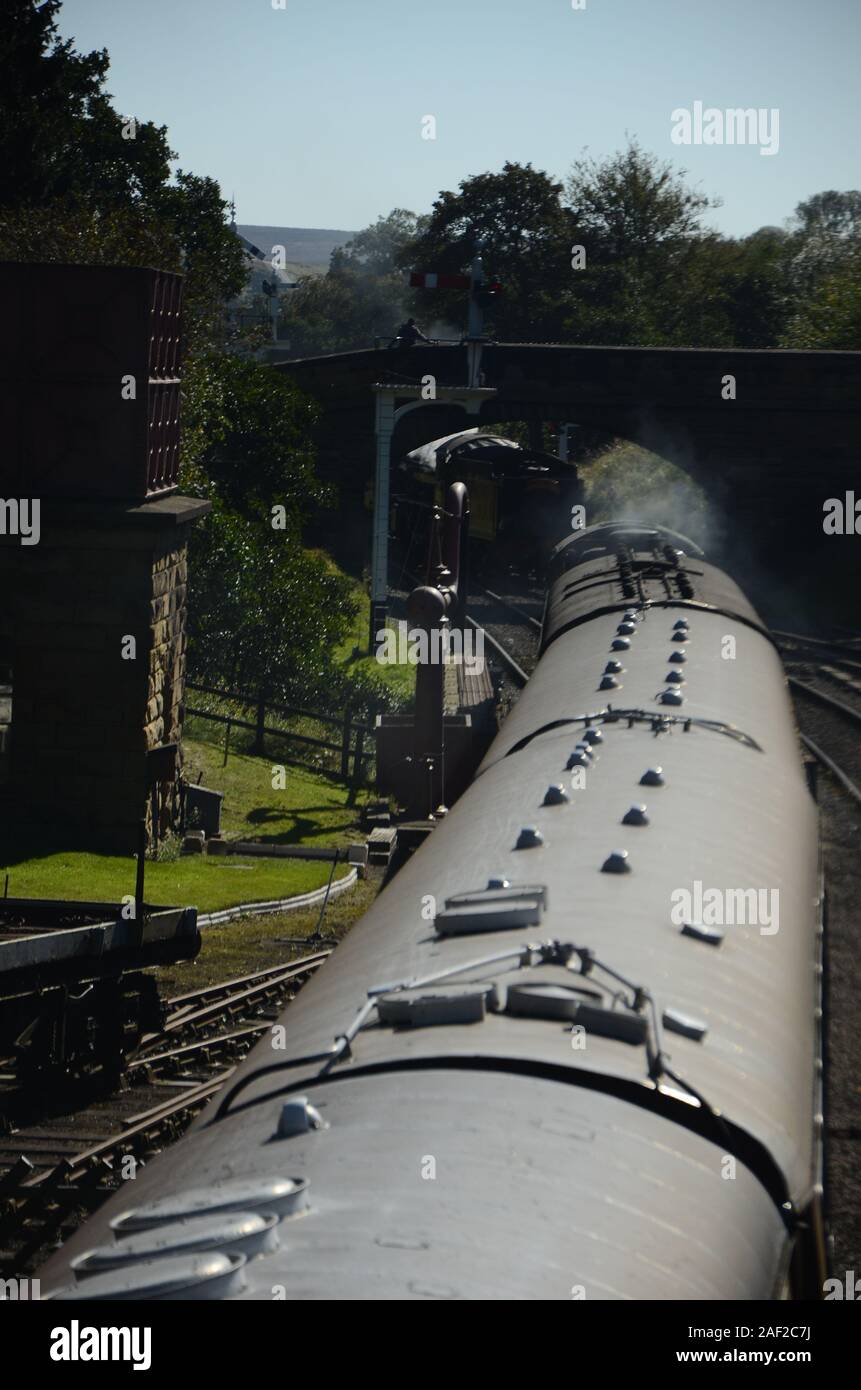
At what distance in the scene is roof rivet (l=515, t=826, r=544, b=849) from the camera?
721cm

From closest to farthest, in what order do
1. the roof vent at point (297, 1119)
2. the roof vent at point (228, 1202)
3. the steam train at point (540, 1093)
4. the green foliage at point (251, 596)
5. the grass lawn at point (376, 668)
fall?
1. the steam train at point (540, 1093)
2. the roof vent at point (228, 1202)
3. the roof vent at point (297, 1119)
4. the green foliage at point (251, 596)
5. the grass lawn at point (376, 668)

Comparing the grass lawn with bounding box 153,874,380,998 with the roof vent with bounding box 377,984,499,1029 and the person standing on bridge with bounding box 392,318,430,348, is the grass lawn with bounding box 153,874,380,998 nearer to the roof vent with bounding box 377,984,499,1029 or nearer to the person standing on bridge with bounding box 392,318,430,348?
the roof vent with bounding box 377,984,499,1029

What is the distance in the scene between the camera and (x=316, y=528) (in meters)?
51.5

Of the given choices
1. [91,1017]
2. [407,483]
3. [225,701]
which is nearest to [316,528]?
[407,483]

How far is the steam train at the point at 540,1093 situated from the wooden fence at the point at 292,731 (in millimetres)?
19041

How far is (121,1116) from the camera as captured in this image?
1131 centimetres

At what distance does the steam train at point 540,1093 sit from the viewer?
3678 millimetres

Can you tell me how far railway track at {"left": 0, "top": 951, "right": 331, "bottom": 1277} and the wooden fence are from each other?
40.1ft

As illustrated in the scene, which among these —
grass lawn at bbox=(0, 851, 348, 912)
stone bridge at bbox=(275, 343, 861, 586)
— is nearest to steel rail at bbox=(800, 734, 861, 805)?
grass lawn at bbox=(0, 851, 348, 912)

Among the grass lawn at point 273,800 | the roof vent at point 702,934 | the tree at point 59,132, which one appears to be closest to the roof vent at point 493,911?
the roof vent at point 702,934

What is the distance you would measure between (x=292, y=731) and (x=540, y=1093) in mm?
25456

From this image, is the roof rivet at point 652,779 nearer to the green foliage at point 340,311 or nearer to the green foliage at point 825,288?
the green foliage at point 825,288

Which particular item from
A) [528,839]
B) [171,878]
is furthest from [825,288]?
[528,839]

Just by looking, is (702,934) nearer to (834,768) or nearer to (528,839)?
(528,839)
